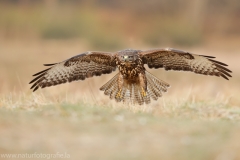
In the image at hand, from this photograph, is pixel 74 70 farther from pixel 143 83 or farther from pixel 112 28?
pixel 112 28

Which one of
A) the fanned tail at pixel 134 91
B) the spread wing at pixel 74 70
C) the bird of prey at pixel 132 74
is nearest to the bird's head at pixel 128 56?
the bird of prey at pixel 132 74

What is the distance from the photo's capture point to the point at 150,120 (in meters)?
8.35

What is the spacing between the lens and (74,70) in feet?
36.1

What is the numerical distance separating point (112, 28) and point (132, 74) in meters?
19.5

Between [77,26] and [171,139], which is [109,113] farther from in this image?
[77,26]

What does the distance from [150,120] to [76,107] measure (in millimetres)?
1240

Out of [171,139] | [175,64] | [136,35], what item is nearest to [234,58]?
[136,35]

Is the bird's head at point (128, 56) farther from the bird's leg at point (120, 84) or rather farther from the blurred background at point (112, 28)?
the blurred background at point (112, 28)

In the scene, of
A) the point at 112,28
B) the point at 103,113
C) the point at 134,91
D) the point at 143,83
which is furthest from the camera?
the point at 112,28

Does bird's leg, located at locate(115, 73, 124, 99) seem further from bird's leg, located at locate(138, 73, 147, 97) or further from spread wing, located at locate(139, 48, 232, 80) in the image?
spread wing, located at locate(139, 48, 232, 80)

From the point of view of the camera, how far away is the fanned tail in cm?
1077

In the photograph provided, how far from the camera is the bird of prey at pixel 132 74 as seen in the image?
10641 mm

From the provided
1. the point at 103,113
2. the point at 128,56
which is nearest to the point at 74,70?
the point at 128,56

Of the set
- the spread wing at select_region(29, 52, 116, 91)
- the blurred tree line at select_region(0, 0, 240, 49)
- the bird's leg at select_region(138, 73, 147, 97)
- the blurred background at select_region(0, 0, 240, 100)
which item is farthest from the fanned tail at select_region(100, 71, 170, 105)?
the blurred tree line at select_region(0, 0, 240, 49)
